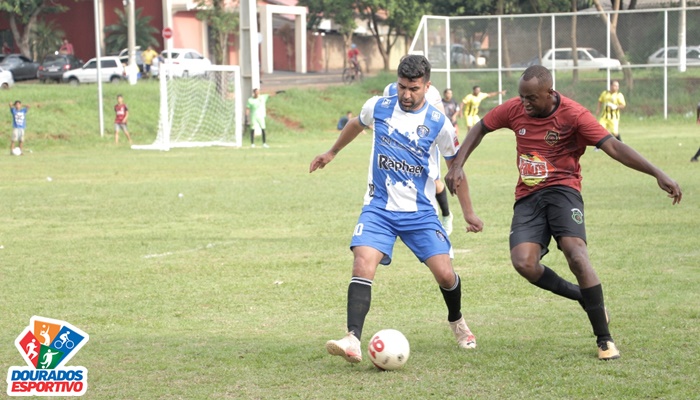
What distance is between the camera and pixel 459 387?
217 inches

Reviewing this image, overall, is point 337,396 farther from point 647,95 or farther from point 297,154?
point 647,95

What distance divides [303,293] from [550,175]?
3015 mm

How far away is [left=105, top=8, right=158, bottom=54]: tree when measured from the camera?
57.4 metres

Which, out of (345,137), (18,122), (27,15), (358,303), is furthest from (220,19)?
(358,303)

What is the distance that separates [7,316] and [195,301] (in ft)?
4.97

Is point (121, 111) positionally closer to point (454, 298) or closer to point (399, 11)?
point (454, 298)

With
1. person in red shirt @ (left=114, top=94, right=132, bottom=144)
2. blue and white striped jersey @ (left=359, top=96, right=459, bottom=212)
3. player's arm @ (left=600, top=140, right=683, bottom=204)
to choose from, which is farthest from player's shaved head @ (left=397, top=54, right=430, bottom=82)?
person in red shirt @ (left=114, top=94, right=132, bottom=144)

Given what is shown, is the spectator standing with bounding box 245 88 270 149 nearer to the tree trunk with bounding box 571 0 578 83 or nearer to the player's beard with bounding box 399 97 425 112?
the tree trunk with bounding box 571 0 578 83

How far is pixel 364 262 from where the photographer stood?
6.21 meters

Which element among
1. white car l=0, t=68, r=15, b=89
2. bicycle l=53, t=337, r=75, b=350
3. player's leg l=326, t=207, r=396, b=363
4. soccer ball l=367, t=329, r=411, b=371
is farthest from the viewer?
white car l=0, t=68, r=15, b=89

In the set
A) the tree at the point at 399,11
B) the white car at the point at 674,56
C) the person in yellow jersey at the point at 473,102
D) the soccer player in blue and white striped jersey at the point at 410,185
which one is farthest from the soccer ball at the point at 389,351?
the tree at the point at 399,11

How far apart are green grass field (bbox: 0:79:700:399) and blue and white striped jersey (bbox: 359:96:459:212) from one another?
3.27ft

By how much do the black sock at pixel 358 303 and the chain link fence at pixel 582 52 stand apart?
30.1m

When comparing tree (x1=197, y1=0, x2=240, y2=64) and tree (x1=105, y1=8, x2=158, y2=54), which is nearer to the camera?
tree (x1=197, y1=0, x2=240, y2=64)
